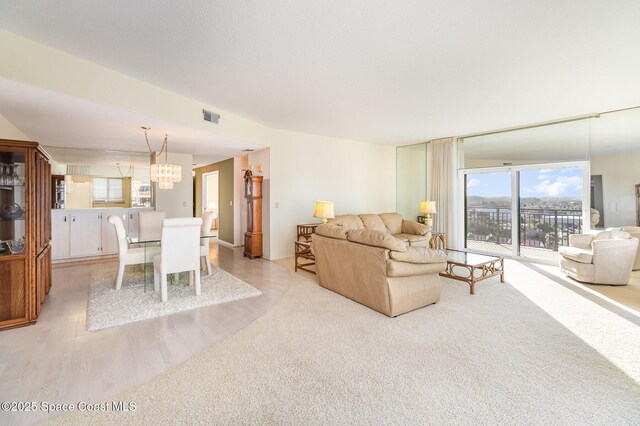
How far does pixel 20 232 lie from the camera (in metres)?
2.90

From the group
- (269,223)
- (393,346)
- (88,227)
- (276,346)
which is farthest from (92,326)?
(88,227)

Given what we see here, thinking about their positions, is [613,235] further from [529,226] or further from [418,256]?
[418,256]

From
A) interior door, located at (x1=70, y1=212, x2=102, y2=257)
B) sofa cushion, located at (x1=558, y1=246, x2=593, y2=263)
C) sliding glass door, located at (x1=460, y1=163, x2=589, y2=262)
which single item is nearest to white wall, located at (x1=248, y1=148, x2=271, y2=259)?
interior door, located at (x1=70, y1=212, x2=102, y2=257)

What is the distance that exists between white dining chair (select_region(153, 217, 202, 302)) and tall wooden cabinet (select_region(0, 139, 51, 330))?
1117mm

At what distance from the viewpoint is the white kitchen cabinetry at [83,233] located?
18.1 ft

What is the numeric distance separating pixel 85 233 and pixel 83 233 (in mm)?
31

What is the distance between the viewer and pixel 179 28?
2.45 metres

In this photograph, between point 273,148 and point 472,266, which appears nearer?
point 472,266

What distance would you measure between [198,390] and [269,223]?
4165 millimetres

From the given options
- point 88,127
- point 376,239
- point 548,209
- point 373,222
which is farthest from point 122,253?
point 548,209

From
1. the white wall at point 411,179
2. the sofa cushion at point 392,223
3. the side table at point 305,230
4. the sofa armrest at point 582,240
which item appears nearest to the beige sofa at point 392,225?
the sofa cushion at point 392,223

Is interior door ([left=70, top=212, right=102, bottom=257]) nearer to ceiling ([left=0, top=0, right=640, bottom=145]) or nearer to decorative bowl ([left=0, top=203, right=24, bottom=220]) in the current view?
decorative bowl ([left=0, top=203, right=24, bottom=220])

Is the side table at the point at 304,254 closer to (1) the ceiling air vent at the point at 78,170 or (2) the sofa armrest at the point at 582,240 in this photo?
(2) the sofa armrest at the point at 582,240

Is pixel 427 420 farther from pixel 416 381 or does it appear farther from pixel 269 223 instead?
pixel 269 223
